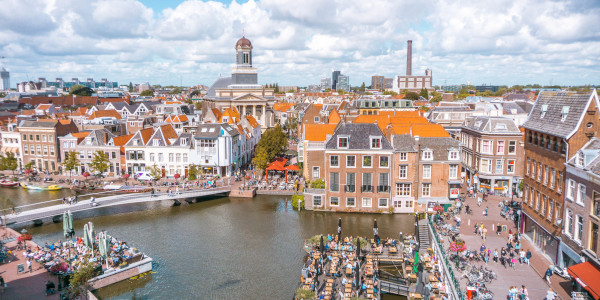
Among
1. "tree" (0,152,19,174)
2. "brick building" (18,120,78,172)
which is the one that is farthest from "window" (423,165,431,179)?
"tree" (0,152,19,174)

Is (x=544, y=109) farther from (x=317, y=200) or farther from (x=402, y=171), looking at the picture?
(x=317, y=200)

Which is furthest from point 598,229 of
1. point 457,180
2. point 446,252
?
point 457,180

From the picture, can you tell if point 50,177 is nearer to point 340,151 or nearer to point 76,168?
point 76,168

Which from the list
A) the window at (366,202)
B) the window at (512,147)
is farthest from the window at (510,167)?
the window at (366,202)

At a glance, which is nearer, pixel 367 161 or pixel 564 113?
pixel 564 113

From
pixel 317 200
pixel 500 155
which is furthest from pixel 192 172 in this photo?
pixel 500 155

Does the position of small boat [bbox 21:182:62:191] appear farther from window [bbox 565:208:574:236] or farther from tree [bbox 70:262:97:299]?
window [bbox 565:208:574:236]

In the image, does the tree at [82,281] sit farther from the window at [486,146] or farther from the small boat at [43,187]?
the window at [486,146]
